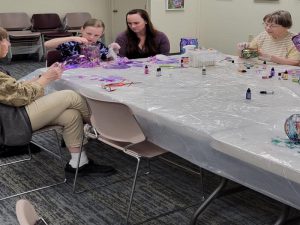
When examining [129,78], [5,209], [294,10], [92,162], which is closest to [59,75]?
[129,78]

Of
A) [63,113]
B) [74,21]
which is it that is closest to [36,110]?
[63,113]

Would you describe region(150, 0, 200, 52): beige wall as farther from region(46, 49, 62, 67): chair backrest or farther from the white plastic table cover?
the white plastic table cover

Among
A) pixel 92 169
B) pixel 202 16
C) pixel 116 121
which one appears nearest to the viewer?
pixel 116 121

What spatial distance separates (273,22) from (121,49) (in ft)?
4.08

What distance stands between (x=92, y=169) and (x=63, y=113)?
464 millimetres

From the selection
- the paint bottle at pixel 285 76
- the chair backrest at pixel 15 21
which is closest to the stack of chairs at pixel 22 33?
the chair backrest at pixel 15 21

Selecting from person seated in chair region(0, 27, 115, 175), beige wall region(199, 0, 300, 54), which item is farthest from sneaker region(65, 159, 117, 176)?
beige wall region(199, 0, 300, 54)

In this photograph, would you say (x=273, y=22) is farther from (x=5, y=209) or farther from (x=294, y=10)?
(x=294, y=10)

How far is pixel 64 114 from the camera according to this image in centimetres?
243

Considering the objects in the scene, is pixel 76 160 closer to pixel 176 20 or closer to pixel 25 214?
pixel 25 214

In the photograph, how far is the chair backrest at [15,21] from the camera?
6879 millimetres

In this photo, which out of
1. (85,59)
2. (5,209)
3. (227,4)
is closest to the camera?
(5,209)

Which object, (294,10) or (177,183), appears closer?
(177,183)

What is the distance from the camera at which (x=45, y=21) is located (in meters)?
7.14
